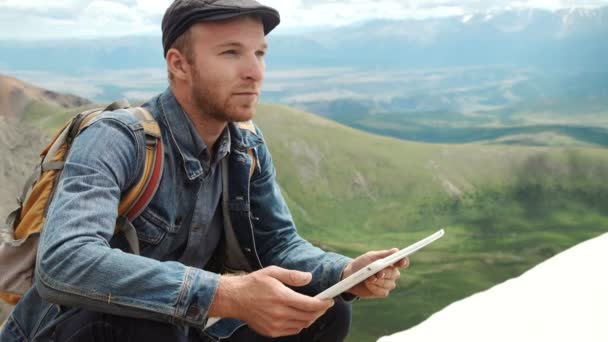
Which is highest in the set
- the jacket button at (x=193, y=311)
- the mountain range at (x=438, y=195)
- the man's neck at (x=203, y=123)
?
the man's neck at (x=203, y=123)

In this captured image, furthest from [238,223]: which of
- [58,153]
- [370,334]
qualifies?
[370,334]

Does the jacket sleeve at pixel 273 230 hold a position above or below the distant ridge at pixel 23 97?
above

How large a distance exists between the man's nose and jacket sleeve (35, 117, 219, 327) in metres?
0.74

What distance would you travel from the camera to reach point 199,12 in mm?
2299

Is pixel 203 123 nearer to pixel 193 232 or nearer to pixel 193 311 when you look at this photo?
pixel 193 232

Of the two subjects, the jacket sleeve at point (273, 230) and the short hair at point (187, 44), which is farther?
the jacket sleeve at point (273, 230)

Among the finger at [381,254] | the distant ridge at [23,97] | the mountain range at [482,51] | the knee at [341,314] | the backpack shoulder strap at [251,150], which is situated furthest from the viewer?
the mountain range at [482,51]

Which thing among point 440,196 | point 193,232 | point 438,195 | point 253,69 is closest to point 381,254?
point 193,232

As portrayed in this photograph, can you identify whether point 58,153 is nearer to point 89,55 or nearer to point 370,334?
point 370,334

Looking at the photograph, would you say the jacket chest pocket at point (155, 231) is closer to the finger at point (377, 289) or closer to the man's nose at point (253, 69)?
the man's nose at point (253, 69)

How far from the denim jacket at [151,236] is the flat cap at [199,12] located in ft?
0.80

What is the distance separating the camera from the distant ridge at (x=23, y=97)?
5169cm

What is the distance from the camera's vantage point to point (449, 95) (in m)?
157

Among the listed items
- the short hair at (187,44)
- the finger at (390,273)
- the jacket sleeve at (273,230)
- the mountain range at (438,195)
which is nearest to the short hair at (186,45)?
the short hair at (187,44)
